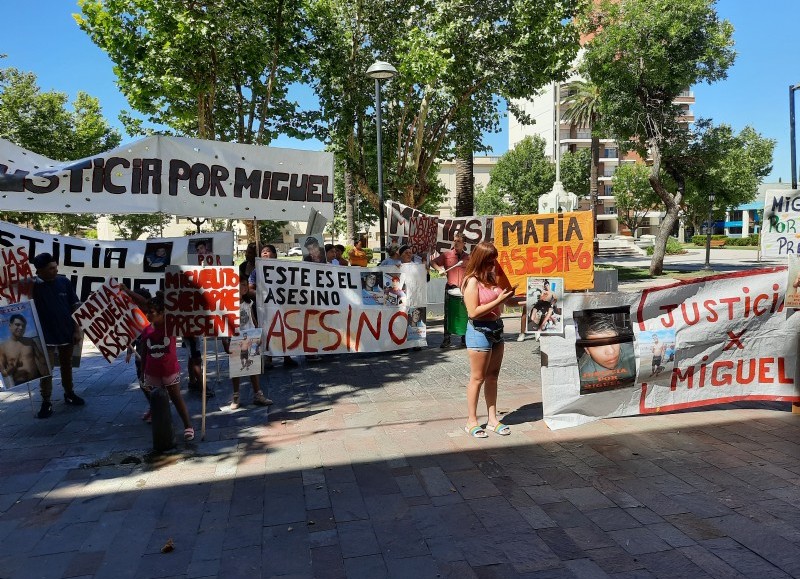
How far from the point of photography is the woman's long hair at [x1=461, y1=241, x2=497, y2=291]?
5.26 meters

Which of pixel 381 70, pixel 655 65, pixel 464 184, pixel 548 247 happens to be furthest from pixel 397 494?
pixel 655 65

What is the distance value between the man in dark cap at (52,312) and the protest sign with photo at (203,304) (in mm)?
1840

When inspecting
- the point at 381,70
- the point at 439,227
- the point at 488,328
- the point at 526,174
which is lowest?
the point at 488,328

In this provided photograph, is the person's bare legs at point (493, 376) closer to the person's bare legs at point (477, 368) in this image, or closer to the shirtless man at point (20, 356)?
the person's bare legs at point (477, 368)

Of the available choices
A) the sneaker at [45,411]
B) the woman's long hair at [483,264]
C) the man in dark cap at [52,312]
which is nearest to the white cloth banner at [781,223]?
the woman's long hair at [483,264]

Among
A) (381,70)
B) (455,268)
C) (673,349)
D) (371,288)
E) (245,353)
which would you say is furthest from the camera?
(381,70)

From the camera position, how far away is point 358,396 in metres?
7.00

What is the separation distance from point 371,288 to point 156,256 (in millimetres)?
3011

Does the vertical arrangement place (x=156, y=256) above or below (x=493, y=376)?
above

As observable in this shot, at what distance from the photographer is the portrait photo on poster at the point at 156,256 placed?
25.5ft

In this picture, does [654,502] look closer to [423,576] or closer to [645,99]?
[423,576]

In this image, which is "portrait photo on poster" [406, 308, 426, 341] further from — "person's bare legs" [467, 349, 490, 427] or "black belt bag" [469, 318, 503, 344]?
"black belt bag" [469, 318, 503, 344]

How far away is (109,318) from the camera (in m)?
6.03

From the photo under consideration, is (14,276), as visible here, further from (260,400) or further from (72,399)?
(260,400)
